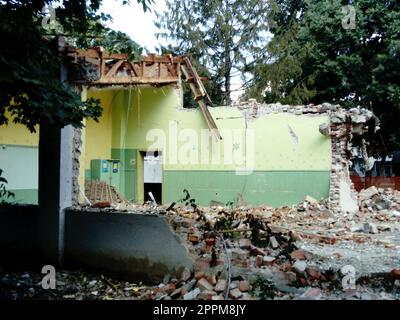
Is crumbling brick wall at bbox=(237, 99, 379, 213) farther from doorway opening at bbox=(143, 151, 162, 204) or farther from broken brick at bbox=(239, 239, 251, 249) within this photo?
broken brick at bbox=(239, 239, 251, 249)

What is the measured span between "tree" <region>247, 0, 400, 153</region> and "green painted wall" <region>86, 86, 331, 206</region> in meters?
5.90

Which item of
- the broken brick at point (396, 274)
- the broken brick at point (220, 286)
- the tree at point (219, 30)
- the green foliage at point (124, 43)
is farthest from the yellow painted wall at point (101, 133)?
the broken brick at point (396, 274)

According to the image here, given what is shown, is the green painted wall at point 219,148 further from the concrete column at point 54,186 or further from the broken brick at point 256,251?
the concrete column at point 54,186

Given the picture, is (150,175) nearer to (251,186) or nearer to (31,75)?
(251,186)

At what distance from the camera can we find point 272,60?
1898cm

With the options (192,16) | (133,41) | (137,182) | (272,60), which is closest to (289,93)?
(272,60)

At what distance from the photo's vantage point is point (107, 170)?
14.2m

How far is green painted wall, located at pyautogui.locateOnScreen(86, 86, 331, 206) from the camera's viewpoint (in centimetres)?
1234

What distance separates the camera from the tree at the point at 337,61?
17438mm

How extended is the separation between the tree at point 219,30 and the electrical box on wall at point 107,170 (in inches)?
299

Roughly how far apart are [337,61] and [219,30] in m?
5.67

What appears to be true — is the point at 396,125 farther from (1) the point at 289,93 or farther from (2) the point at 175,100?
(2) the point at 175,100

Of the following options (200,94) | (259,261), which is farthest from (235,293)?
(200,94)
